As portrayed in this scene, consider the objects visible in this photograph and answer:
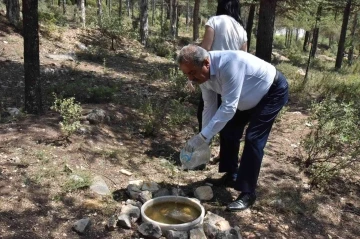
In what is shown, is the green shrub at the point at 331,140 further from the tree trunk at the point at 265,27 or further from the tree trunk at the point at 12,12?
the tree trunk at the point at 12,12

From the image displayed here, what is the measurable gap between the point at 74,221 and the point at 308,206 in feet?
7.29

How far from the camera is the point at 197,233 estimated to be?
277cm

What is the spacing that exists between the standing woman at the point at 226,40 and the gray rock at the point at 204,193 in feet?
1.07

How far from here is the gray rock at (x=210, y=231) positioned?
2.86 metres

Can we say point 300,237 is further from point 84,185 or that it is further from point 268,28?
point 268,28

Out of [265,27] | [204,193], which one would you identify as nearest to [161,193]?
[204,193]

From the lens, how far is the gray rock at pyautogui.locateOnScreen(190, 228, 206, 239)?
274cm

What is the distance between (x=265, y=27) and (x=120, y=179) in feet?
17.0

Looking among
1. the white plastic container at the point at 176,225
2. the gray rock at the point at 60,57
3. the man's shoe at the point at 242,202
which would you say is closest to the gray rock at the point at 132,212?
the white plastic container at the point at 176,225

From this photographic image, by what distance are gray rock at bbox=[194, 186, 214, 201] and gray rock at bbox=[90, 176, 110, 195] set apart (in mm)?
835

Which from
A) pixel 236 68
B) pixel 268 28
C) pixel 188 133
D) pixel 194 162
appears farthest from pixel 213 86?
pixel 268 28

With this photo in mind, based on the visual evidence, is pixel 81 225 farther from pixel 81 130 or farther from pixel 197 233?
pixel 81 130

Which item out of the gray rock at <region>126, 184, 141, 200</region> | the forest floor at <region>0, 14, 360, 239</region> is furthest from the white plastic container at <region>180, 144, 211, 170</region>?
the gray rock at <region>126, 184, 141, 200</region>

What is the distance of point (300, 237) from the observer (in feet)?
10.3
